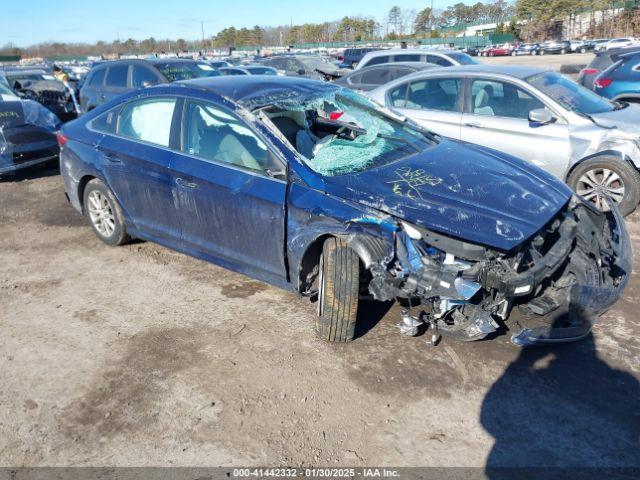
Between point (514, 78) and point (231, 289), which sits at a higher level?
point (514, 78)

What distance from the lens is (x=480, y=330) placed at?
315 cm

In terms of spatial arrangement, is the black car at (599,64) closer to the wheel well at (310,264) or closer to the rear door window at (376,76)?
the rear door window at (376,76)

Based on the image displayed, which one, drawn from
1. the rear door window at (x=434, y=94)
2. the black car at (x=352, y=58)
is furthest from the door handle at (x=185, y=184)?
the black car at (x=352, y=58)

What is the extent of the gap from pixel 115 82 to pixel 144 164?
272 inches

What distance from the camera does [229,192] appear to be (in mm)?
3758

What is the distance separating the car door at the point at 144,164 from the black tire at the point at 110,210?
15cm

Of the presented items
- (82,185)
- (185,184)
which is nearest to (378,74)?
(82,185)

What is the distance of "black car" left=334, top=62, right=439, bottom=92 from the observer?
1057cm

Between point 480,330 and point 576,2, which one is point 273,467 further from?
point 576,2

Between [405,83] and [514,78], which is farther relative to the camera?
[405,83]

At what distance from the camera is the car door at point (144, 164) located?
423cm

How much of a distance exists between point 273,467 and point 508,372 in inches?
62.0

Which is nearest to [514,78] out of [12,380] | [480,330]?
[480,330]

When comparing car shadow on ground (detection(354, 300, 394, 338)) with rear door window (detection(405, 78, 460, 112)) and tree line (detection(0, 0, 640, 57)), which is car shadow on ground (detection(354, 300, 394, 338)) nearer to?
rear door window (detection(405, 78, 460, 112))
